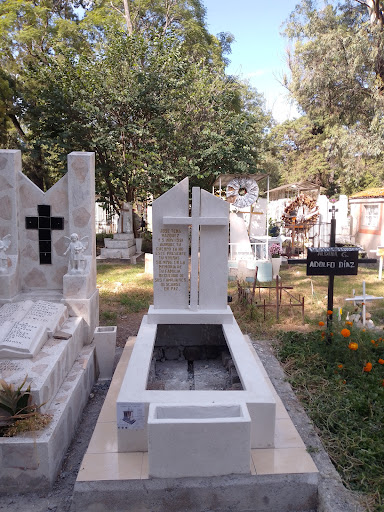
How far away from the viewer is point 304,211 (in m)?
16.6

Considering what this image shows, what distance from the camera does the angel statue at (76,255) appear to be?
215 inches

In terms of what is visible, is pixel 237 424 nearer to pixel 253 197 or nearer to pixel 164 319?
pixel 164 319

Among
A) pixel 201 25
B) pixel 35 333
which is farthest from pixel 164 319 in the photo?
pixel 201 25

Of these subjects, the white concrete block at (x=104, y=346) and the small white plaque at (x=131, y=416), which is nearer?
the small white plaque at (x=131, y=416)

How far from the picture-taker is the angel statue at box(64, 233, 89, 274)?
546cm

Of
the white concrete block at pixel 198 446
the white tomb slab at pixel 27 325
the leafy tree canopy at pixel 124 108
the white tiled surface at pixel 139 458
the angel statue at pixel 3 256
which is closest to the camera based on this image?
the white concrete block at pixel 198 446

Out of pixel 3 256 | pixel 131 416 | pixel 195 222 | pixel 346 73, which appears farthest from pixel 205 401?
pixel 346 73

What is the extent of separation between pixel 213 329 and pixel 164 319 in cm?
78

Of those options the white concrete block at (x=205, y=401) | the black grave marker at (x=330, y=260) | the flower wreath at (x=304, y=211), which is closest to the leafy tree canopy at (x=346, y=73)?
the flower wreath at (x=304, y=211)

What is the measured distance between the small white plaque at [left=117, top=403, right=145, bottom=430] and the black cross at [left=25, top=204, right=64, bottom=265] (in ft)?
10.6

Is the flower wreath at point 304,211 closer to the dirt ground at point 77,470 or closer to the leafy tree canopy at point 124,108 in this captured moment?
the leafy tree canopy at point 124,108

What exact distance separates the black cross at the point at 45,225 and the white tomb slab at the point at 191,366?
178cm

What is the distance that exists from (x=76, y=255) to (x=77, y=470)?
2869 mm

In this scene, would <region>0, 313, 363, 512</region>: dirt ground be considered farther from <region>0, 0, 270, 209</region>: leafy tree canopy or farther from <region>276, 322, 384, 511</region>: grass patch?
<region>0, 0, 270, 209</region>: leafy tree canopy
